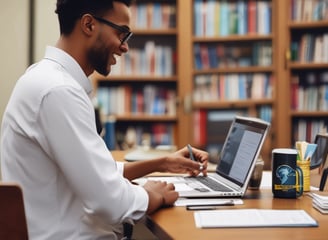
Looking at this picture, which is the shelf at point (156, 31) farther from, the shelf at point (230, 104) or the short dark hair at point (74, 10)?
the short dark hair at point (74, 10)

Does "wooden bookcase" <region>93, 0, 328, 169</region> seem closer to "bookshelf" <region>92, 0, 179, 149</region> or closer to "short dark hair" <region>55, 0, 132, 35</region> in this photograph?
"bookshelf" <region>92, 0, 179, 149</region>

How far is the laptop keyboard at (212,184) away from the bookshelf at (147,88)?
2.44 metres

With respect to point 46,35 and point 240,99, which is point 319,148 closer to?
point 46,35

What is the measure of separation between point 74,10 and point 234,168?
2.63ft

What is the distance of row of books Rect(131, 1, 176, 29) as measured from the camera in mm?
4395

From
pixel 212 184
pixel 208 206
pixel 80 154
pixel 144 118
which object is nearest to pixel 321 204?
pixel 208 206

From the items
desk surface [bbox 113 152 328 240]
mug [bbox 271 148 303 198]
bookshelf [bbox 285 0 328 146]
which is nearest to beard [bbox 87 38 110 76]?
desk surface [bbox 113 152 328 240]

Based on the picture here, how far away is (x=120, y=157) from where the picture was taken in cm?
261

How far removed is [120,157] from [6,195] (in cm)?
147

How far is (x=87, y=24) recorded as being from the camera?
4.95 feet

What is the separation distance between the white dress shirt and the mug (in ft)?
1.63

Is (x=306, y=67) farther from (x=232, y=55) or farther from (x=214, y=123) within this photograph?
(x=214, y=123)

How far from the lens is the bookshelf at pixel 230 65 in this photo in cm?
434

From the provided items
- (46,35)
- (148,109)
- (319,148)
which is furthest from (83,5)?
(148,109)
